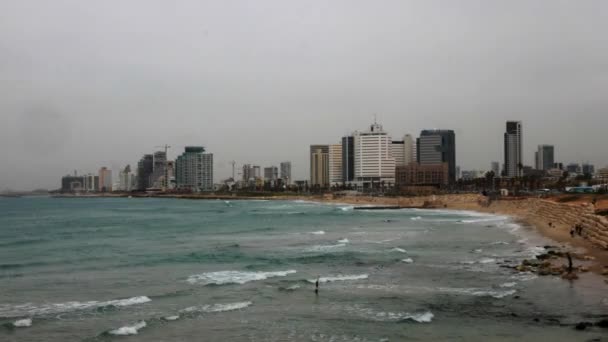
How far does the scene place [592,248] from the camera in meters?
35.4

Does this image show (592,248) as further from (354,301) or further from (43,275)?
(43,275)

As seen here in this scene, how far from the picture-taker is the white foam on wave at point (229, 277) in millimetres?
28031

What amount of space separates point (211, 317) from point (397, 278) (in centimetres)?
1113

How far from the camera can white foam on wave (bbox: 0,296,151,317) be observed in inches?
840

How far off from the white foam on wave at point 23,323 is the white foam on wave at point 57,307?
1093mm

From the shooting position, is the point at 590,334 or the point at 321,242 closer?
the point at 590,334

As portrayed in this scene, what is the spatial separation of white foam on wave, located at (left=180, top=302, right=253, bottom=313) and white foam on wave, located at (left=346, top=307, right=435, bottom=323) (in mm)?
4270

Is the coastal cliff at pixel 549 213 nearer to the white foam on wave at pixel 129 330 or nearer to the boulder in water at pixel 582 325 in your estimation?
the boulder in water at pixel 582 325

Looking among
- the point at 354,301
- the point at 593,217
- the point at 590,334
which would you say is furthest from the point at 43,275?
the point at 593,217

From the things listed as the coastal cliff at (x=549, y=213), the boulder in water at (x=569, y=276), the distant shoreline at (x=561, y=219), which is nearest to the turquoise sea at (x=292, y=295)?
the boulder in water at (x=569, y=276)

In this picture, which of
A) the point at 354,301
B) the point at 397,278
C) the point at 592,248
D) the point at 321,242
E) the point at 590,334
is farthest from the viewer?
the point at 321,242

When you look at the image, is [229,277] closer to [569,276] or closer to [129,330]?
[129,330]

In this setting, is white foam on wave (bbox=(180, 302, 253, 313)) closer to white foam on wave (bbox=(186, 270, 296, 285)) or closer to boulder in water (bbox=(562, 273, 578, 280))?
white foam on wave (bbox=(186, 270, 296, 285))

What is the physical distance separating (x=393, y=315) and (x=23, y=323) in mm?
12771
